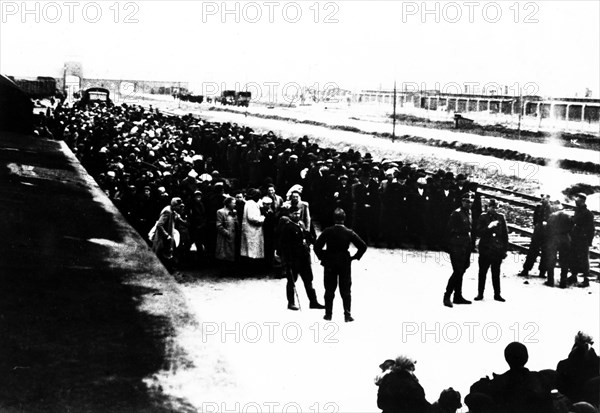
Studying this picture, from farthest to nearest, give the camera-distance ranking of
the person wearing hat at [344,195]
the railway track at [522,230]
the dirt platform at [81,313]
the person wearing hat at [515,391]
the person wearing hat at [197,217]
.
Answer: the person wearing hat at [344,195] < the railway track at [522,230] < the person wearing hat at [197,217] < the dirt platform at [81,313] < the person wearing hat at [515,391]

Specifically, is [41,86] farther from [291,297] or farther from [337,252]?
[337,252]

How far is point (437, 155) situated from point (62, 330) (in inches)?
991

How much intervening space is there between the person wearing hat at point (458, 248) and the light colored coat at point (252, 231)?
314 cm

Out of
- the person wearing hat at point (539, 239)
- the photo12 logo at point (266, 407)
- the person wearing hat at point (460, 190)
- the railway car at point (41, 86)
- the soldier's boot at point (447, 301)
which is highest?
the railway car at point (41, 86)

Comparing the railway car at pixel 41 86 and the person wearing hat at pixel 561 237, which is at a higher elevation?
the railway car at pixel 41 86

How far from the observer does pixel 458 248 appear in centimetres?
1034

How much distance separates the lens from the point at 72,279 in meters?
10.9

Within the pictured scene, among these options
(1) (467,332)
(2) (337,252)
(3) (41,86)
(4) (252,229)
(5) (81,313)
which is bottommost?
(1) (467,332)

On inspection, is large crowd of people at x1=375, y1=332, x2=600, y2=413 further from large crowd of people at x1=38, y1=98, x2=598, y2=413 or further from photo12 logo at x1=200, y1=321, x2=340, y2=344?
photo12 logo at x1=200, y1=321, x2=340, y2=344

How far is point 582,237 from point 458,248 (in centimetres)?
271

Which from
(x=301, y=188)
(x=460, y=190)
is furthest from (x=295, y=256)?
(x=460, y=190)

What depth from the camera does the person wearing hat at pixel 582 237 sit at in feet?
38.3

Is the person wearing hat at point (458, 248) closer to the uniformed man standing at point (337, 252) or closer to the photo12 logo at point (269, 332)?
the uniformed man standing at point (337, 252)

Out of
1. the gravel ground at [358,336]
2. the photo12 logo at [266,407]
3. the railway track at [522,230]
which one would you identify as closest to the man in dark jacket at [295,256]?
the gravel ground at [358,336]
